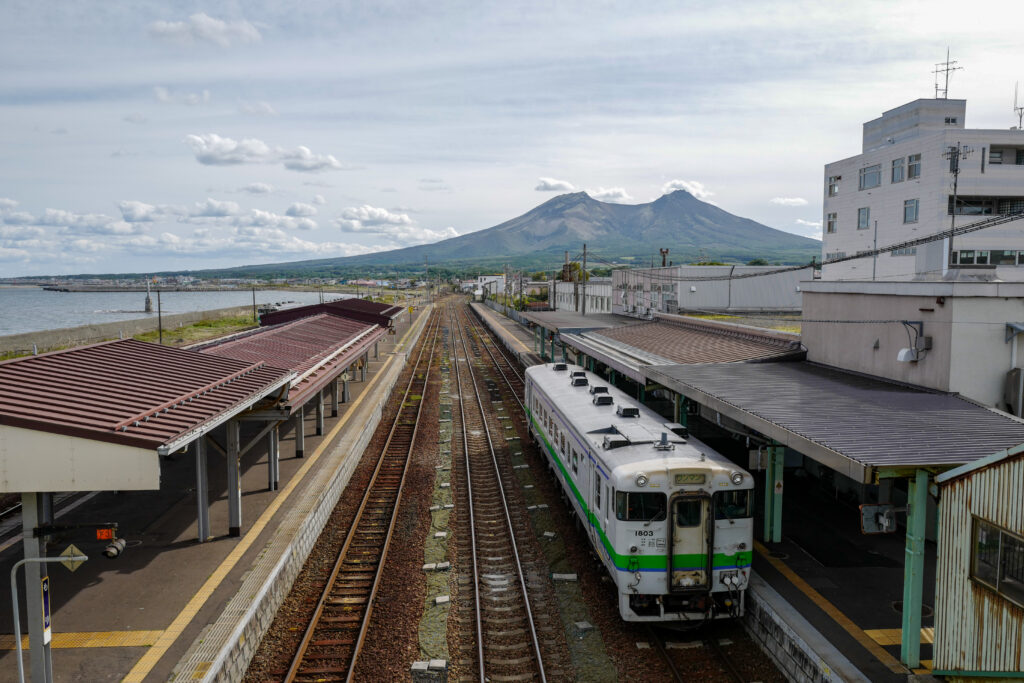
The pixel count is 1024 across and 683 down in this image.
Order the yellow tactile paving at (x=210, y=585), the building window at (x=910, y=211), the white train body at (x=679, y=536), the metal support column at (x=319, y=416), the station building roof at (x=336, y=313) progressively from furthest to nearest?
1. the station building roof at (x=336, y=313)
2. the building window at (x=910, y=211)
3. the metal support column at (x=319, y=416)
4. the white train body at (x=679, y=536)
5. the yellow tactile paving at (x=210, y=585)

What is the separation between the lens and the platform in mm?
8234

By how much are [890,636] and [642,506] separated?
332 centimetres

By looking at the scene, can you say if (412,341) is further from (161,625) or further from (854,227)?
(161,625)

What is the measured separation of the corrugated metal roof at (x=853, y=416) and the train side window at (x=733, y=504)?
3.22ft

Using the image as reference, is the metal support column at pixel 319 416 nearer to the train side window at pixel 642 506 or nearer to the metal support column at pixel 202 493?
the metal support column at pixel 202 493

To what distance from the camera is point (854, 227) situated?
36844mm

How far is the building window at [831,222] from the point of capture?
38.6 meters

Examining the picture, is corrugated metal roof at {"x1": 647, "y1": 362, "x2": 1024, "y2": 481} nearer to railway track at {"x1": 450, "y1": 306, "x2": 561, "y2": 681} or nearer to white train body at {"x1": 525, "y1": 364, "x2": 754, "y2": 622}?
white train body at {"x1": 525, "y1": 364, "x2": 754, "y2": 622}

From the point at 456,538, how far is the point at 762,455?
5.83 meters

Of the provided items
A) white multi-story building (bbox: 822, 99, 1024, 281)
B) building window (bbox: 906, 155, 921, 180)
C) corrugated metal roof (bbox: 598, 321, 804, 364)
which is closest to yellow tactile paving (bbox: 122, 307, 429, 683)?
corrugated metal roof (bbox: 598, 321, 804, 364)

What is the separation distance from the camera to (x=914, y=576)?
26.0ft

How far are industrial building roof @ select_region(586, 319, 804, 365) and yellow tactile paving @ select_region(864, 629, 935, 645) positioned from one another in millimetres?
7728

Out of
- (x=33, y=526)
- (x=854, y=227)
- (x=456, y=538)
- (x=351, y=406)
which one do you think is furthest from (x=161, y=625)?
(x=854, y=227)

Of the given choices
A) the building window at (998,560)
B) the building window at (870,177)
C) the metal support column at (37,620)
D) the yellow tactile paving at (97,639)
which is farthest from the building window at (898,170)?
the metal support column at (37,620)
